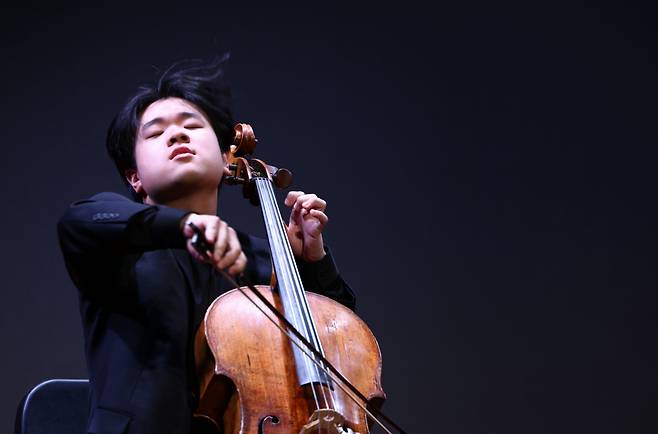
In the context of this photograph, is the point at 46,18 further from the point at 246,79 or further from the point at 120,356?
the point at 120,356

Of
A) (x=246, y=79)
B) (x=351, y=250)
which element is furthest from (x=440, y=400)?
(x=246, y=79)

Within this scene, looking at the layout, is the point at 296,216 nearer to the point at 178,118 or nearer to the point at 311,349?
the point at 178,118

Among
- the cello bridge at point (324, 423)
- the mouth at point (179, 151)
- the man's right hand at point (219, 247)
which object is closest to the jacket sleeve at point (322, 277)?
the mouth at point (179, 151)

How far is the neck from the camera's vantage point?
1.50 meters

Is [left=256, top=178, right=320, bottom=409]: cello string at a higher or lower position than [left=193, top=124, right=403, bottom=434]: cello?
higher

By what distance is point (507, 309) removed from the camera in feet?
7.75

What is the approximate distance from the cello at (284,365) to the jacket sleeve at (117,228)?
15 cm

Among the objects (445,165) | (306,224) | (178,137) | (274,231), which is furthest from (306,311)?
(445,165)

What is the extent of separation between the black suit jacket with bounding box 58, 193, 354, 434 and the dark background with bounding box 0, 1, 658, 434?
0.82 meters

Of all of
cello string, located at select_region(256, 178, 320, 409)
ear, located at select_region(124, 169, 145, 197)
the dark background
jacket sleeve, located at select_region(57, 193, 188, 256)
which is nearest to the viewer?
jacket sleeve, located at select_region(57, 193, 188, 256)

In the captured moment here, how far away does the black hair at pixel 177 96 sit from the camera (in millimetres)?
1585

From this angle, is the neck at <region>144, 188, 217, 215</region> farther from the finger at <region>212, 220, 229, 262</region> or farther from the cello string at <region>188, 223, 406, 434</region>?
the finger at <region>212, 220, 229, 262</region>

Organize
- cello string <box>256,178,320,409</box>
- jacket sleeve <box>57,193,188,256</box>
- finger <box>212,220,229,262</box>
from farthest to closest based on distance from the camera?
cello string <box>256,178,320,409</box> → jacket sleeve <box>57,193,188,256</box> → finger <box>212,220,229,262</box>

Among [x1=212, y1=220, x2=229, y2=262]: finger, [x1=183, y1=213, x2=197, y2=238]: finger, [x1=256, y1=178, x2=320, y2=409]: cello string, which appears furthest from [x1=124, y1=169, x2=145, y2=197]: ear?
[x1=212, y1=220, x2=229, y2=262]: finger
